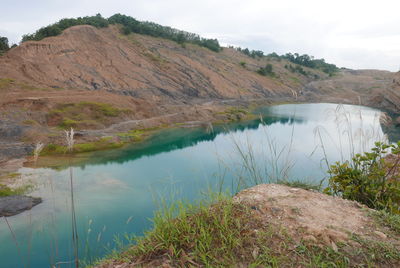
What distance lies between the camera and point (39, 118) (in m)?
27.4

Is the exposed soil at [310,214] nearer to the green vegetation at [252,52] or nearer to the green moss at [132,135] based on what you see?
the green moss at [132,135]

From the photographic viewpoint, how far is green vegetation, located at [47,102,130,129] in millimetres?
28155

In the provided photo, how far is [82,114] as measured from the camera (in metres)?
30.2

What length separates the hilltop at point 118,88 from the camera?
27234 millimetres

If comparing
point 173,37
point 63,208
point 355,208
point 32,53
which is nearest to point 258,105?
point 173,37

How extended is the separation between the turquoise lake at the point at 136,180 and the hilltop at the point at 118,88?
3.84 meters

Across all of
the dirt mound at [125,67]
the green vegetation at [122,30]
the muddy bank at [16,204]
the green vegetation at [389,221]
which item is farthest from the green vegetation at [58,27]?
the green vegetation at [389,221]

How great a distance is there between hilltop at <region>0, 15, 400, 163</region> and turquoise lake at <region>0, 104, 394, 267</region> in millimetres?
3844

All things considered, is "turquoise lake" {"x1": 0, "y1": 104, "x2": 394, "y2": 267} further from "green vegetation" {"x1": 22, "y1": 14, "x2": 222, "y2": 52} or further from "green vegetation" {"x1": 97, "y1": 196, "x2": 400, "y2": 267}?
"green vegetation" {"x1": 22, "y1": 14, "x2": 222, "y2": 52}

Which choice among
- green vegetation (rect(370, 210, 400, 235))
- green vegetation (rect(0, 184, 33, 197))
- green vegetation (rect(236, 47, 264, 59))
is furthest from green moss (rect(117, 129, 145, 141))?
green vegetation (rect(236, 47, 264, 59))

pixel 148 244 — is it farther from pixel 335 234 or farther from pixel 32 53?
pixel 32 53

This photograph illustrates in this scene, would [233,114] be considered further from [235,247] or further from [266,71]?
[235,247]

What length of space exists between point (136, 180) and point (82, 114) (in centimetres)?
1591

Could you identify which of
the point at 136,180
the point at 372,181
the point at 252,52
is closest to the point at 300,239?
the point at 372,181
